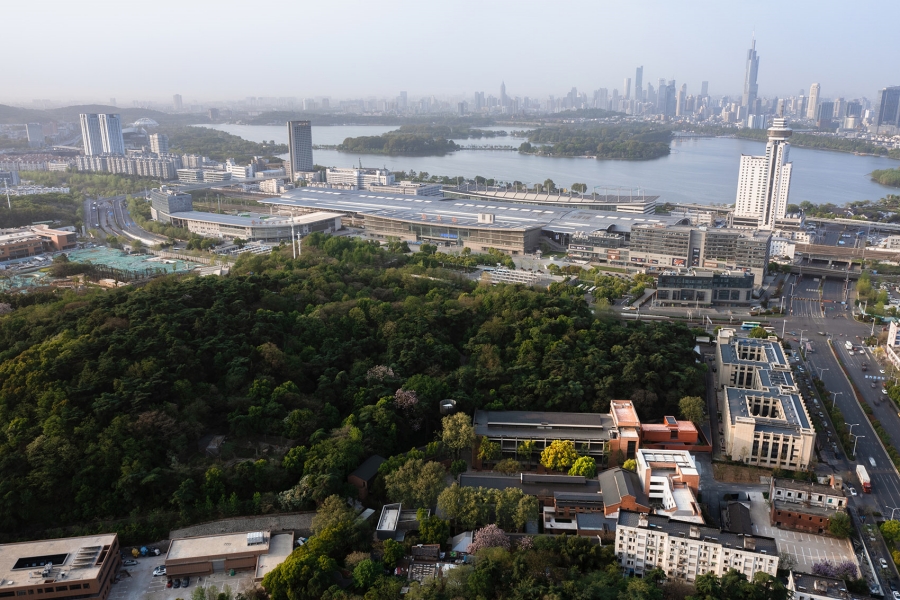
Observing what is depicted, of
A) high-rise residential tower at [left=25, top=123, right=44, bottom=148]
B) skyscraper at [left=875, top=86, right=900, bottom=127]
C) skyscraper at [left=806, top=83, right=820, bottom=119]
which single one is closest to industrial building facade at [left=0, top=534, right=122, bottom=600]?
high-rise residential tower at [left=25, top=123, right=44, bottom=148]

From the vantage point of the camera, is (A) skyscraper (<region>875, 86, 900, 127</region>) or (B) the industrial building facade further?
(A) skyscraper (<region>875, 86, 900, 127</region>)

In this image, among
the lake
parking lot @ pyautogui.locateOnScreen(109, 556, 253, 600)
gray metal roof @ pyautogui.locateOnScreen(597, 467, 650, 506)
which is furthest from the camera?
the lake

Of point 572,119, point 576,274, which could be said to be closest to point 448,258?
point 576,274

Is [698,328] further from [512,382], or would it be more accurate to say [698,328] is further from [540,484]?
[540,484]

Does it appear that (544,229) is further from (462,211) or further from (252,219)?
(252,219)

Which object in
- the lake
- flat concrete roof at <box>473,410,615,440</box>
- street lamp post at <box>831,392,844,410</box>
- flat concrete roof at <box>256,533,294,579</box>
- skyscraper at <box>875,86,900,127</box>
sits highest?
skyscraper at <box>875,86,900,127</box>

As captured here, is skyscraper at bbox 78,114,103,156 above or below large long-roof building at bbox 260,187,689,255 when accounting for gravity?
above

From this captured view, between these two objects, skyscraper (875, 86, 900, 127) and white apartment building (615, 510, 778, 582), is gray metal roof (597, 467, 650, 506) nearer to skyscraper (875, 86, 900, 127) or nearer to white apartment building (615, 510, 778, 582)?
white apartment building (615, 510, 778, 582)
